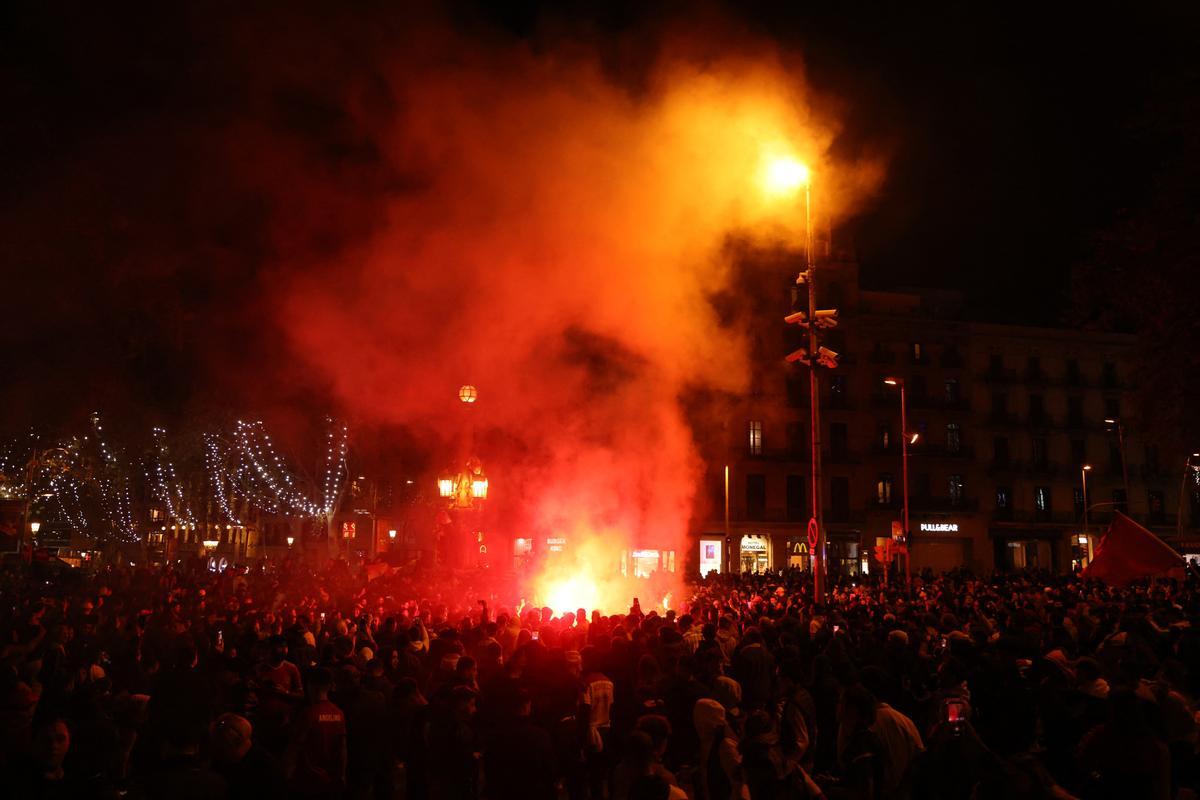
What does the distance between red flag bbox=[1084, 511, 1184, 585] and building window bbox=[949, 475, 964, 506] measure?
3469cm

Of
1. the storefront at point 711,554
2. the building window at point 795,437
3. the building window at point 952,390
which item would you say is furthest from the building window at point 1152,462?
the storefront at point 711,554

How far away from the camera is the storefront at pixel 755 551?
44781mm

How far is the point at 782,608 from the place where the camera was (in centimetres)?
1521

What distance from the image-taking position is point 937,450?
47.8 meters

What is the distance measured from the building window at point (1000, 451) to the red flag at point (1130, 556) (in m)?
36.7

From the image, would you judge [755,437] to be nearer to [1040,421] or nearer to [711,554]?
[711,554]

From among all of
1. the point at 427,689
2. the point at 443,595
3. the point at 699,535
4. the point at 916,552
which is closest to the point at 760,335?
the point at 699,535

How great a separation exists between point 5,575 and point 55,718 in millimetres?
20171

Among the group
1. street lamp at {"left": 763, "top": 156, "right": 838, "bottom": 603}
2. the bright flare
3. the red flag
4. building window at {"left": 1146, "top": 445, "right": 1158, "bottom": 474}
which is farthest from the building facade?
the bright flare

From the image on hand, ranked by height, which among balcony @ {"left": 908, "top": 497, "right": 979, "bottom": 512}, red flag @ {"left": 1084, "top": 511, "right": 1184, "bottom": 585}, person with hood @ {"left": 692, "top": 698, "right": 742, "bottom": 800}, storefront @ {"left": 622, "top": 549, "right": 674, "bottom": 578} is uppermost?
balcony @ {"left": 908, "top": 497, "right": 979, "bottom": 512}

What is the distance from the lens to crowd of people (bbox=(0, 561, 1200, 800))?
170 inches

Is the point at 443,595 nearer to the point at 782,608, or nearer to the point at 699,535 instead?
the point at 782,608

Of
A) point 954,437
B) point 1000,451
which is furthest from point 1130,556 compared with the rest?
point 1000,451

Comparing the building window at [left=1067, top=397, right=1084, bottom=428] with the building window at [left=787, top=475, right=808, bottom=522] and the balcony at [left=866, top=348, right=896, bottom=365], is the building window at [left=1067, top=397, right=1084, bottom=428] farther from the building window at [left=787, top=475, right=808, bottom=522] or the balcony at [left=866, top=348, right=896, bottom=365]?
the building window at [left=787, top=475, right=808, bottom=522]
